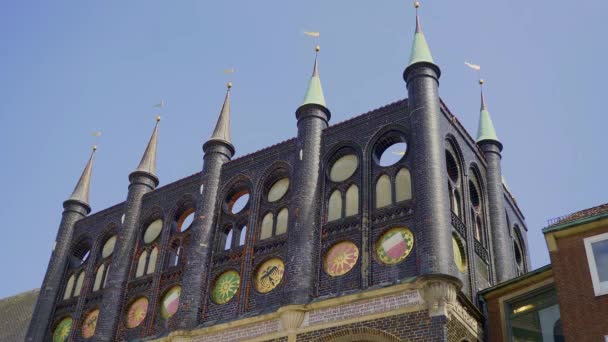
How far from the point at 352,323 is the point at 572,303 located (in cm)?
701

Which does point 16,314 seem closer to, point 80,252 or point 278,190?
point 80,252

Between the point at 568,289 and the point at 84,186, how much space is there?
86.7 ft

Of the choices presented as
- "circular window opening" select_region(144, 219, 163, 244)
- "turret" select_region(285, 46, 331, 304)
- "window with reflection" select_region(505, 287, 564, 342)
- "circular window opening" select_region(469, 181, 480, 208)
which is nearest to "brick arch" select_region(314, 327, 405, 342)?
"turret" select_region(285, 46, 331, 304)

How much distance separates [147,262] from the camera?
34438 mm

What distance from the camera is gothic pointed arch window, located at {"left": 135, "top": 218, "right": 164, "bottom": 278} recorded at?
1348 inches

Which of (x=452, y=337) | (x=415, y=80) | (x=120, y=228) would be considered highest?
(x=415, y=80)

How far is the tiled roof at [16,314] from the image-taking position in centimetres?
4234

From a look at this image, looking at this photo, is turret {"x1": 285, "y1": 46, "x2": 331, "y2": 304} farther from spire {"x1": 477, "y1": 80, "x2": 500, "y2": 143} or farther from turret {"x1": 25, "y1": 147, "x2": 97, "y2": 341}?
turret {"x1": 25, "y1": 147, "x2": 97, "y2": 341}

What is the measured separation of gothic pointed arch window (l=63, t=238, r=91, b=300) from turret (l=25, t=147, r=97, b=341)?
0.32 metres

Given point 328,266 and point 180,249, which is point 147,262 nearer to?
point 180,249

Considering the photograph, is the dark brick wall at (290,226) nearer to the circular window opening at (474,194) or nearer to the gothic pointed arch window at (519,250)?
the gothic pointed arch window at (519,250)

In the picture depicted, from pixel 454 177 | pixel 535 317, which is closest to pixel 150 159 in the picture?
A: pixel 454 177

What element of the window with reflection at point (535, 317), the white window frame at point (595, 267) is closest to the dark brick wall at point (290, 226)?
the window with reflection at point (535, 317)

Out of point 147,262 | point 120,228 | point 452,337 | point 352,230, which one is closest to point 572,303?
point 452,337
